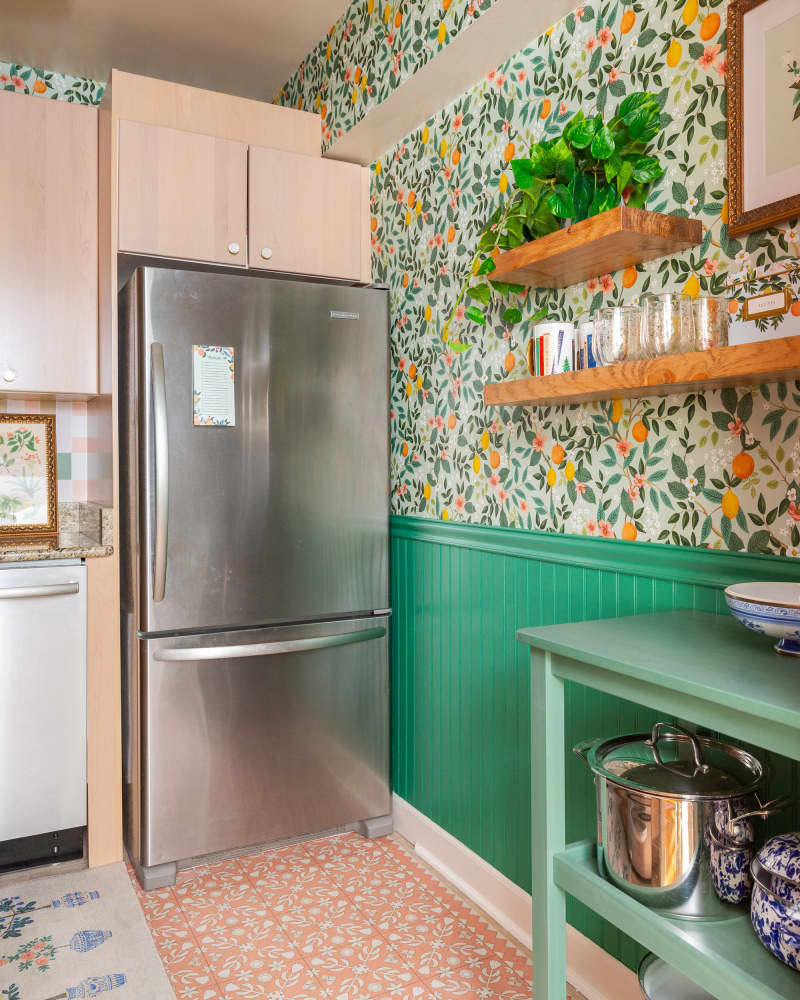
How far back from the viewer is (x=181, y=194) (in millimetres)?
2475

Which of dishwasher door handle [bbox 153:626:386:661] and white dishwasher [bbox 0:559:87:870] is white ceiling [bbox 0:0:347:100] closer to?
white dishwasher [bbox 0:559:87:870]

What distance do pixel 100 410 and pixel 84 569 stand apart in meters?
0.59

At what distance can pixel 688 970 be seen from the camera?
43.9 inches

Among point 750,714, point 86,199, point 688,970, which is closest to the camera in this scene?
point 750,714

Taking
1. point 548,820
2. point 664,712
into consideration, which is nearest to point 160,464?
point 548,820

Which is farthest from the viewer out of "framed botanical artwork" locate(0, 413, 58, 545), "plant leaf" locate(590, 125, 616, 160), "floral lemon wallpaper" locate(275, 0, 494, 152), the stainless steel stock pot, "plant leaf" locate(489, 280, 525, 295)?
"framed botanical artwork" locate(0, 413, 58, 545)

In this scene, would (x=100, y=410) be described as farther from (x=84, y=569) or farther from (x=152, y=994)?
(x=152, y=994)

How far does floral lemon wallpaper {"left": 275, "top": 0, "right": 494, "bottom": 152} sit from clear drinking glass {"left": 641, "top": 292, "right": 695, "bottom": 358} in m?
0.98

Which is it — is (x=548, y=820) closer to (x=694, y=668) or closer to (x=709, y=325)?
(x=694, y=668)

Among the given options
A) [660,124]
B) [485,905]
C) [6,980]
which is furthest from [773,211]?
[6,980]

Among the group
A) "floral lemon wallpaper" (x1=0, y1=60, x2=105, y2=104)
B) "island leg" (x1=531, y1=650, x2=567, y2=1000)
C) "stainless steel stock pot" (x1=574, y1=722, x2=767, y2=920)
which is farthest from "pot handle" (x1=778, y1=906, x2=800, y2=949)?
"floral lemon wallpaper" (x1=0, y1=60, x2=105, y2=104)

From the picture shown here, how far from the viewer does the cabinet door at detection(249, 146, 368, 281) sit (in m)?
2.59

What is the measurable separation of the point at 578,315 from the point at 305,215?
1.23 metres

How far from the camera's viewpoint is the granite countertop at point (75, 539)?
2.33 meters
